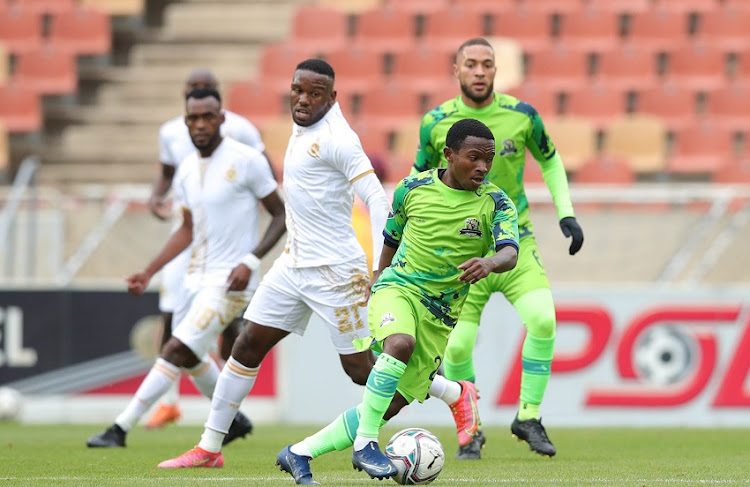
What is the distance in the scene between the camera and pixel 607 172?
14477 mm

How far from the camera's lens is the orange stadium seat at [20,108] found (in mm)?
16547

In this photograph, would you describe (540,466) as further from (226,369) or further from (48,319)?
(48,319)

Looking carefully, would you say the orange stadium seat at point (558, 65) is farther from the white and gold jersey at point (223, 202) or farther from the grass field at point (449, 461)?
the white and gold jersey at point (223, 202)

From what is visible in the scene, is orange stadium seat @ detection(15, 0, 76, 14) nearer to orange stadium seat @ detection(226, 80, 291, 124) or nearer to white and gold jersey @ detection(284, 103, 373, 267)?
orange stadium seat @ detection(226, 80, 291, 124)

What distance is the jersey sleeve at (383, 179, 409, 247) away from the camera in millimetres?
6508

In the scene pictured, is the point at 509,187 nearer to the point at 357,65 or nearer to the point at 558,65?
the point at 558,65

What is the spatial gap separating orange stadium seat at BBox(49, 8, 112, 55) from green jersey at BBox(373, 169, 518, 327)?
11911 millimetres

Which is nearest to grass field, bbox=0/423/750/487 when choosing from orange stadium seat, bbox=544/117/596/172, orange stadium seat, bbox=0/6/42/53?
orange stadium seat, bbox=544/117/596/172

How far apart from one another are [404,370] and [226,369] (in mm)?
1304

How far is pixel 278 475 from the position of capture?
6.89 m

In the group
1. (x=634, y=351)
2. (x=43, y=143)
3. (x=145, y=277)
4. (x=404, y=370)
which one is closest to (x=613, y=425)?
(x=634, y=351)

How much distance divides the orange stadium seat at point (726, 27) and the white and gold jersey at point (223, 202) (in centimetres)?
1024

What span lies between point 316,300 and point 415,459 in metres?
1.17

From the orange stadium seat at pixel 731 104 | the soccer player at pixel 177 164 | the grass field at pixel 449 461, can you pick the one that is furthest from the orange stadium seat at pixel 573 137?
the soccer player at pixel 177 164
